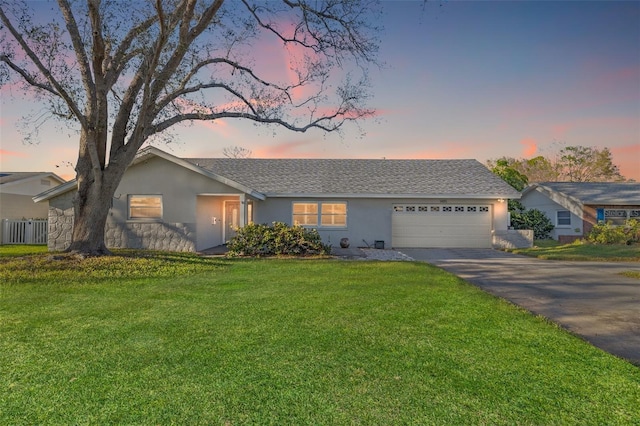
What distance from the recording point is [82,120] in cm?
1044

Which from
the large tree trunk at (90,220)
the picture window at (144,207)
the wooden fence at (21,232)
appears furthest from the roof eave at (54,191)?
the large tree trunk at (90,220)

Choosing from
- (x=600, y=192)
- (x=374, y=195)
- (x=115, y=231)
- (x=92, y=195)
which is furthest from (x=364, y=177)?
(x=600, y=192)

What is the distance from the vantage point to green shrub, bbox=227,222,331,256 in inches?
539

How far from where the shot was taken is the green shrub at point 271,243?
45.0 ft

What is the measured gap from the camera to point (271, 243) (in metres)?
13.8

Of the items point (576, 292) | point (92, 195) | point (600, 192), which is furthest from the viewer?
point (600, 192)

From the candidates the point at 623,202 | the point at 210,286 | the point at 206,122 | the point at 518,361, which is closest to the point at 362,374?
the point at 518,361

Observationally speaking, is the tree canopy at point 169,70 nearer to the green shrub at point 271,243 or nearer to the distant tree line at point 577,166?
the green shrub at point 271,243

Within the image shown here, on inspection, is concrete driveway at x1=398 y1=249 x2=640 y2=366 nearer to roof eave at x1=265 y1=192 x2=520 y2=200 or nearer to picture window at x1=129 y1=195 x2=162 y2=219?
roof eave at x1=265 y1=192 x2=520 y2=200

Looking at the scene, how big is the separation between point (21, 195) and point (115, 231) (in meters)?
10.9

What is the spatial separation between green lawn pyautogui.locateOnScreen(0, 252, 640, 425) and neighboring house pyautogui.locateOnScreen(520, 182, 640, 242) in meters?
19.1

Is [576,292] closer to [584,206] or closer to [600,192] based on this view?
[584,206]

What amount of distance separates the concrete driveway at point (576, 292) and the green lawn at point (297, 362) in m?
0.51

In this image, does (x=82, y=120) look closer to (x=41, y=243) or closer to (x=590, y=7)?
(x=41, y=243)
